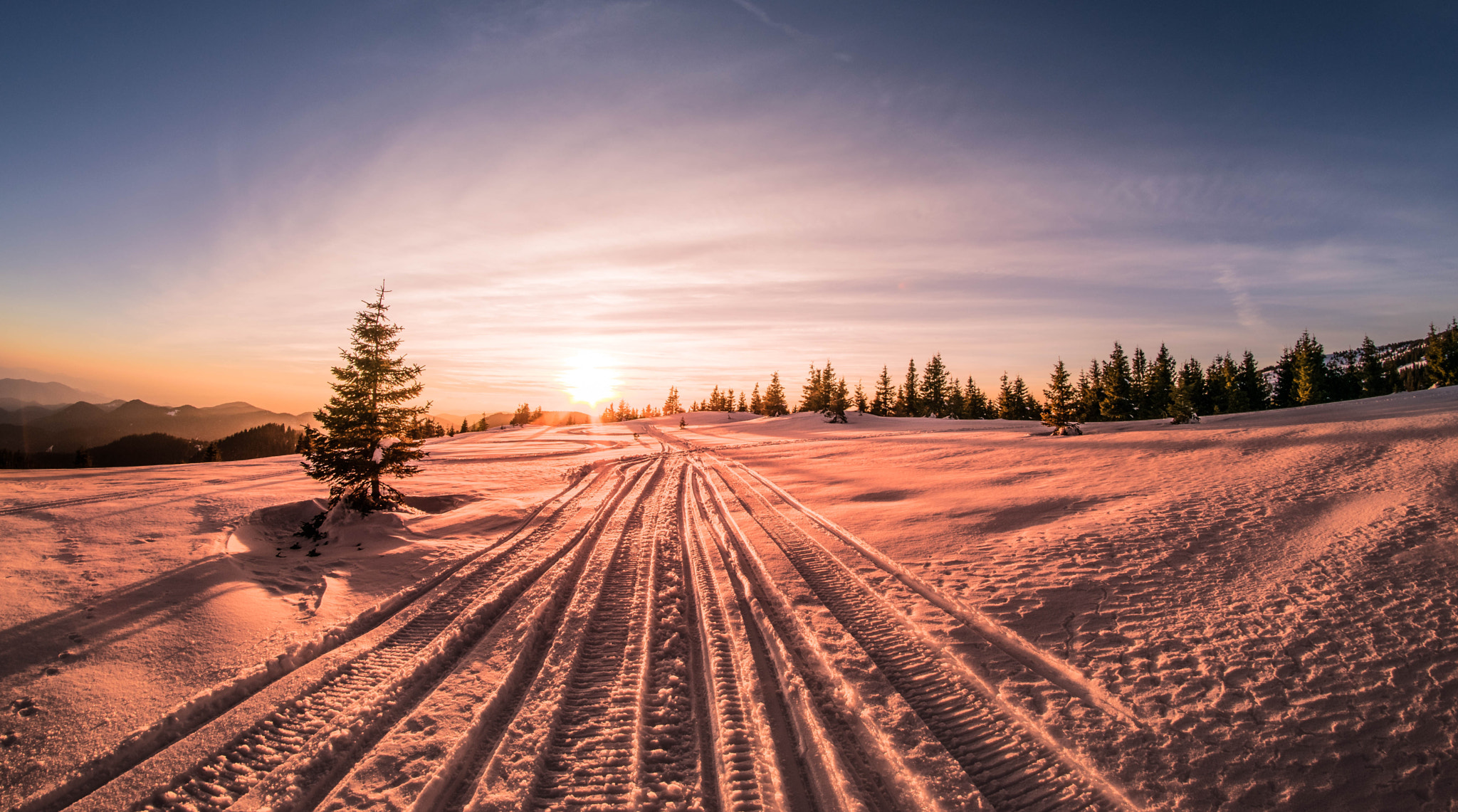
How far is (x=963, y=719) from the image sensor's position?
3531 mm

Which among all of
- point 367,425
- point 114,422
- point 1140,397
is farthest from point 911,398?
point 114,422

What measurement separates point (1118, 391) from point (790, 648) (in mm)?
59566

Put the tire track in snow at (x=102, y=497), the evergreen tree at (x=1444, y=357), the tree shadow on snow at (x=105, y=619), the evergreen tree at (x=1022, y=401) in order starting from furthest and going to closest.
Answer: the evergreen tree at (x=1022, y=401)
the evergreen tree at (x=1444, y=357)
the tire track in snow at (x=102, y=497)
the tree shadow on snow at (x=105, y=619)

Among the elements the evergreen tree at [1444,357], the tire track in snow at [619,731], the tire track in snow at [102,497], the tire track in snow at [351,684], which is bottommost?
the tire track in snow at [619,731]

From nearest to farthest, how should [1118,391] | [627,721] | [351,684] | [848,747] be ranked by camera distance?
[848,747]
[627,721]
[351,684]
[1118,391]

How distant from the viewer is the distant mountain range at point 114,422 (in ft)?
228

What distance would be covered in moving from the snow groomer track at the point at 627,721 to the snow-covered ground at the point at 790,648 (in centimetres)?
2

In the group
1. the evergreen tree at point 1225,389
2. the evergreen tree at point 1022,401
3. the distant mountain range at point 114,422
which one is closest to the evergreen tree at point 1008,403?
the evergreen tree at point 1022,401

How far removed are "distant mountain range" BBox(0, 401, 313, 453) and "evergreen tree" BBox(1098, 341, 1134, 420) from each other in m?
90.1

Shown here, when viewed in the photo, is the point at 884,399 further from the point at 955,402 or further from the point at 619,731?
the point at 619,731

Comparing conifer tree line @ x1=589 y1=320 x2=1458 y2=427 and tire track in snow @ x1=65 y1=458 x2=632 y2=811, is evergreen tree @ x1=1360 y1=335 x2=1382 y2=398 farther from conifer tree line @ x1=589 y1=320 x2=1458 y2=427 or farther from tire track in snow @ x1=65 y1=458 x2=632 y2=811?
tire track in snow @ x1=65 y1=458 x2=632 y2=811

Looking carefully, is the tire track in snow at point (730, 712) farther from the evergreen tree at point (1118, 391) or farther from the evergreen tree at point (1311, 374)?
the evergreen tree at point (1311, 374)

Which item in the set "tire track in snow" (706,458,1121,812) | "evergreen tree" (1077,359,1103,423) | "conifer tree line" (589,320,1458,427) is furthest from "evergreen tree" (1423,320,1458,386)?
"tire track in snow" (706,458,1121,812)

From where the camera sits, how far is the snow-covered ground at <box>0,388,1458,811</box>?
2977mm
